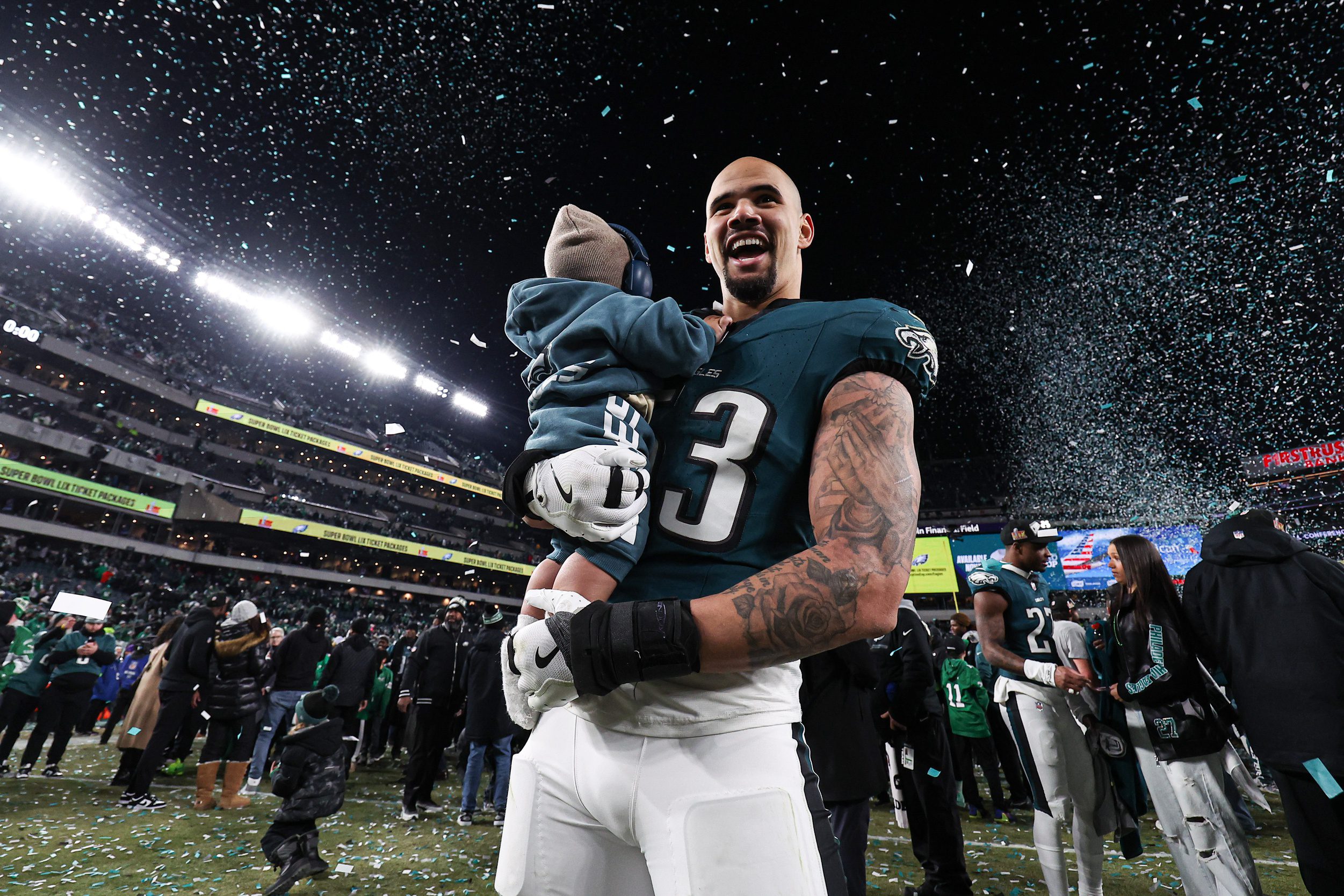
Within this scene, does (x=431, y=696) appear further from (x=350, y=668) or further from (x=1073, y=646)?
(x=1073, y=646)

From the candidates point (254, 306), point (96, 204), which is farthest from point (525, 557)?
point (96, 204)

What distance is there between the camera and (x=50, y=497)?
31.7m

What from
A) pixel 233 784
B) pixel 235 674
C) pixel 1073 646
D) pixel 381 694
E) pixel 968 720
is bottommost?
pixel 233 784

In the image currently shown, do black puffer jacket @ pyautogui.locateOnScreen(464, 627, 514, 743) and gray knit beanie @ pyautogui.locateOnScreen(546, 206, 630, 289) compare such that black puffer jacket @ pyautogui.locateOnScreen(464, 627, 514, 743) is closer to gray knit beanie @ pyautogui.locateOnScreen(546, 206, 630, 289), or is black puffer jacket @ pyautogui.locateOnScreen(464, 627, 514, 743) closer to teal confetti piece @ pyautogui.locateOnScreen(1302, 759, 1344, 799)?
gray knit beanie @ pyautogui.locateOnScreen(546, 206, 630, 289)

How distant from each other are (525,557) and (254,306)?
28.2m

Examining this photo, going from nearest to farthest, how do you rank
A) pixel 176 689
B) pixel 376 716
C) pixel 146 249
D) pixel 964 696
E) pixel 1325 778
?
pixel 1325 778 → pixel 176 689 → pixel 964 696 → pixel 376 716 → pixel 146 249

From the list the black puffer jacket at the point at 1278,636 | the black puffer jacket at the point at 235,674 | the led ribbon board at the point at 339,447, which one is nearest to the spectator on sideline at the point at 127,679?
the black puffer jacket at the point at 235,674

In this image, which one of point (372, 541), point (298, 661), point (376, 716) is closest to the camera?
point (298, 661)

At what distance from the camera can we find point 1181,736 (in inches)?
136

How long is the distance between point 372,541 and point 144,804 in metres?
37.2

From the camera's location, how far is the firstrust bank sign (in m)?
38.8

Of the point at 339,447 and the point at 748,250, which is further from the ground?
the point at 339,447

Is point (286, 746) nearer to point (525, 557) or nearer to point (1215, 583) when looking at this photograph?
point (1215, 583)

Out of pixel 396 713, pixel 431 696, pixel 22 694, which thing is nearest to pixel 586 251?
pixel 431 696
